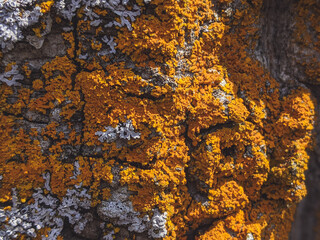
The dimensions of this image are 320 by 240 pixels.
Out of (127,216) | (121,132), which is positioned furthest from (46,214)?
(121,132)

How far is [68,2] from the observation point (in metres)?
1.68

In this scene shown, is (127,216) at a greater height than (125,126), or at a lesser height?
lesser

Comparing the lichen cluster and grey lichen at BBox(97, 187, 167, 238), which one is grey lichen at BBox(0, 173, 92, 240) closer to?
the lichen cluster

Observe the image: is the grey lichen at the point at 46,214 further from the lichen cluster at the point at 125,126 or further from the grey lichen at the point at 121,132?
the grey lichen at the point at 121,132

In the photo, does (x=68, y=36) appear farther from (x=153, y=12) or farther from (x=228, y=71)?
(x=228, y=71)

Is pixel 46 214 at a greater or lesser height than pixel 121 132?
lesser

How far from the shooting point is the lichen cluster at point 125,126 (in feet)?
5.62

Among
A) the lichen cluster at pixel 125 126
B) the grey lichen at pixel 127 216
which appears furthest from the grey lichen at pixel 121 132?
the grey lichen at pixel 127 216

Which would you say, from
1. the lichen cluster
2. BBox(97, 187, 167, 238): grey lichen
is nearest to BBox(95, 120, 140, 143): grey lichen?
the lichen cluster

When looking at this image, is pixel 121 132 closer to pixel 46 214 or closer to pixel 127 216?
pixel 127 216

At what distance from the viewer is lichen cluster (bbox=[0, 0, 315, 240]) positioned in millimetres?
1713

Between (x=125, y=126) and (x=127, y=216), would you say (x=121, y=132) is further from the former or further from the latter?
(x=127, y=216)

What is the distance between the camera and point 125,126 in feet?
5.74

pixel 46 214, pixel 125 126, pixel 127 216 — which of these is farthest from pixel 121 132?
pixel 46 214
